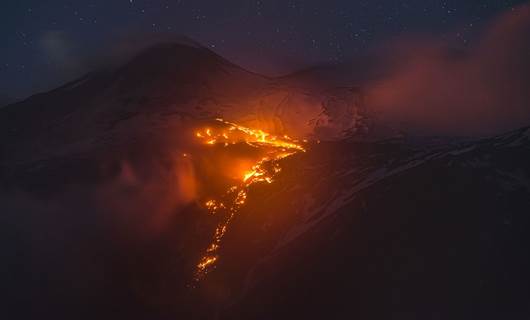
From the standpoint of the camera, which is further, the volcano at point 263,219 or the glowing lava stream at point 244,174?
the glowing lava stream at point 244,174

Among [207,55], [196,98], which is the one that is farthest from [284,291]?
[207,55]

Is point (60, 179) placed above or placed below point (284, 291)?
below

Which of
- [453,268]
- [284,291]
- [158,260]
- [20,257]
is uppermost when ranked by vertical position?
[453,268]

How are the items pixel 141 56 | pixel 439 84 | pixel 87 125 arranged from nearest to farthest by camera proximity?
pixel 87 125, pixel 439 84, pixel 141 56

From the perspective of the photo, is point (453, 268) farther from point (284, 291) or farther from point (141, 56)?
point (141, 56)

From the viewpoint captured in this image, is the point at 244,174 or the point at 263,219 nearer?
the point at 263,219
